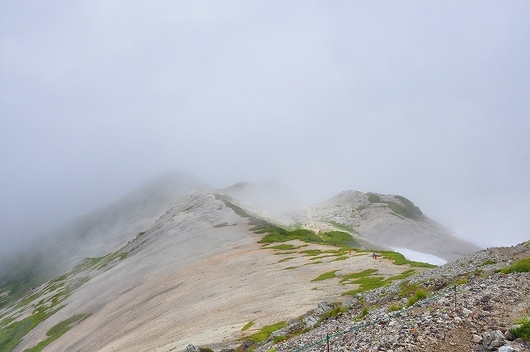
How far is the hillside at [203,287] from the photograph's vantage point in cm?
5736

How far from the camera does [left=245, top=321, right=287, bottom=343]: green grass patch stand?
40.4m

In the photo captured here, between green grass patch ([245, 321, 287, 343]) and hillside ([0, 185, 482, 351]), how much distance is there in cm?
220

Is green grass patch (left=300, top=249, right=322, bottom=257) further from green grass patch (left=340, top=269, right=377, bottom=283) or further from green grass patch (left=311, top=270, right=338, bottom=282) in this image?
green grass patch (left=340, top=269, right=377, bottom=283)

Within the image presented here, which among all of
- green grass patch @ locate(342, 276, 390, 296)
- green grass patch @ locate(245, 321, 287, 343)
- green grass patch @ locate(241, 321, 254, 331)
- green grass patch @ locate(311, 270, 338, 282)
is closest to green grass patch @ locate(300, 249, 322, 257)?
green grass patch @ locate(311, 270, 338, 282)

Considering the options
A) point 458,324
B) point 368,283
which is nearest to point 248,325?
point 368,283

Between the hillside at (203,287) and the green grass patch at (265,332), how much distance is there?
7.23 feet

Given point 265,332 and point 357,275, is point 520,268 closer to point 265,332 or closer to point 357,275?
point 265,332

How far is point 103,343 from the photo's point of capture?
81.5 metres

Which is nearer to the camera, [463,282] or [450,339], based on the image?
[450,339]

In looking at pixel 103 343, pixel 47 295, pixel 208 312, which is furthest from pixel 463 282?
pixel 47 295

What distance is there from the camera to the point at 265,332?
42.1 m

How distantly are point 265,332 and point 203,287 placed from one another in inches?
1938

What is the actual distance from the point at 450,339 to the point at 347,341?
610 cm

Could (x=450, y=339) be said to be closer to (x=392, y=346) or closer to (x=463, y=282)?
(x=392, y=346)
